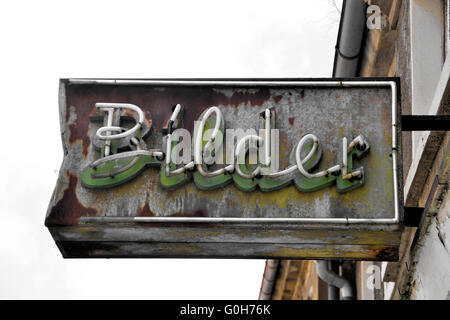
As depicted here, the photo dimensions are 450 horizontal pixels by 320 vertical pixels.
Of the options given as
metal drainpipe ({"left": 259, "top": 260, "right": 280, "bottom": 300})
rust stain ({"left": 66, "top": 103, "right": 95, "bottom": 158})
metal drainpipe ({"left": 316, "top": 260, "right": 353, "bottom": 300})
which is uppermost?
rust stain ({"left": 66, "top": 103, "right": 95, "bottom": 158})

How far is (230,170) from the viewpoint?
24.5 feet

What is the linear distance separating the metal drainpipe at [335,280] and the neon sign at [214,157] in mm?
4810

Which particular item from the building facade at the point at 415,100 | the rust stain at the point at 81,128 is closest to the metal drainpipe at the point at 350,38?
the building facade at the point at 415,100

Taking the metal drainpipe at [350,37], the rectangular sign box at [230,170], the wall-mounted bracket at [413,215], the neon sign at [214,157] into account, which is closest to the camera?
the rectangular sign box at [230,170]

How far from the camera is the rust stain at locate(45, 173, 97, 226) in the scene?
7.52m

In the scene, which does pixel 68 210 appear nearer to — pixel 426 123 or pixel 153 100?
pixel 153 100

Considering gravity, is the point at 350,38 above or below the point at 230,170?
above

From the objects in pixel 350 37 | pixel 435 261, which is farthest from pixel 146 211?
pixel 350 37

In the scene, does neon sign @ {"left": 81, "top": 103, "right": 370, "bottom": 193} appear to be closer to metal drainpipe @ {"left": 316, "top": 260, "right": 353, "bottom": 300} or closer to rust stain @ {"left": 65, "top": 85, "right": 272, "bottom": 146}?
rust stain @ {"left": 65, "top": 85, "right": 272, "bottom": 146}

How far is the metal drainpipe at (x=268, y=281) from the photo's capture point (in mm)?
14920

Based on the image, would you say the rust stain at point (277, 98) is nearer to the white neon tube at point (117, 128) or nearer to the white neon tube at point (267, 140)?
the white neon tube at point (267, 140)

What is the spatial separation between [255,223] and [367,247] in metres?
0.76

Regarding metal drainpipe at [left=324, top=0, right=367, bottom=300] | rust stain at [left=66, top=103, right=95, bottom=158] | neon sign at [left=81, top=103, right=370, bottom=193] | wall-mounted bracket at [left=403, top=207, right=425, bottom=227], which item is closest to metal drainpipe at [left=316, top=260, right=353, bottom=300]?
metal drainpipe at [left=324, top=0, right=367, bottom=300]

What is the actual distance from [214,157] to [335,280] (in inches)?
198
